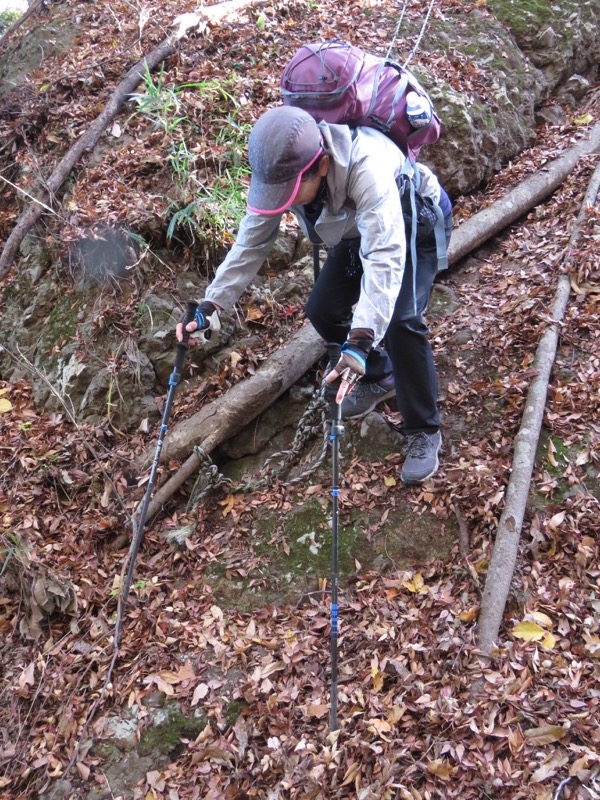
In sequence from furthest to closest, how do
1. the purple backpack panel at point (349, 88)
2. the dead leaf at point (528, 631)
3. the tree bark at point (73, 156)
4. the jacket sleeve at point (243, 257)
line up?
the tree bark at point (73, 156) < the jacket sleeve at point (243, 257) < the dead leaf at point (528, 631) < the purple backpack panel at point (349, 88)

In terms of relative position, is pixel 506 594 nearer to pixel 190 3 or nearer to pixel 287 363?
pixel 287 363

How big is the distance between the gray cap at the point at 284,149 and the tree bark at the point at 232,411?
6.36 feet

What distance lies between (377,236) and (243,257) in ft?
3.25

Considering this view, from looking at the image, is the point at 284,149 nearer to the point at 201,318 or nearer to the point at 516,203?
the point at 201,318

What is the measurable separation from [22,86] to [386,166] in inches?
231

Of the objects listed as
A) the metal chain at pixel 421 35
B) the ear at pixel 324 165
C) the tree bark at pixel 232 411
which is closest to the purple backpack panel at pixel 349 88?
the ear at pixel 324 165

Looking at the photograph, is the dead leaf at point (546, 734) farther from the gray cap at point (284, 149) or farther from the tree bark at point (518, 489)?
the gray cap at point (284, 149)

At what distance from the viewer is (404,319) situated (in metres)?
3.41

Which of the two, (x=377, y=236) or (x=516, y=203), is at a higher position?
(x=377, y=236)

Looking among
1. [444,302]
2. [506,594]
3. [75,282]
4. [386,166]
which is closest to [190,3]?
[75,282]

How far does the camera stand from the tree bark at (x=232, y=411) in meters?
4.49

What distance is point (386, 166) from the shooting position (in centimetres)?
298

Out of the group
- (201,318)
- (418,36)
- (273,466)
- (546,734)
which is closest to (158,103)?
(418,36)

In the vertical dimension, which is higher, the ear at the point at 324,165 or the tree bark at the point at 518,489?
the ear at the point at 324,165
